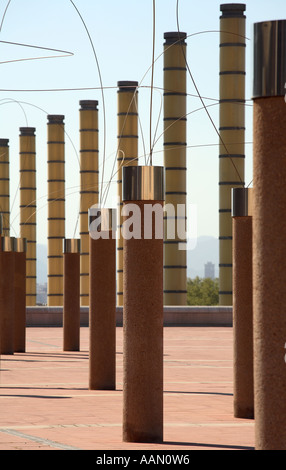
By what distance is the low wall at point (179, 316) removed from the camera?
3222 cm

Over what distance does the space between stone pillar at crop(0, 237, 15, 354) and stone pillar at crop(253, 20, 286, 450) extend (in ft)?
49.5

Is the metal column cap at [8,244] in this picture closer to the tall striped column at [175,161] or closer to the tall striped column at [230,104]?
the tall striped column at [230,104]

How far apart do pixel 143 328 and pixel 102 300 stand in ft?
15.1

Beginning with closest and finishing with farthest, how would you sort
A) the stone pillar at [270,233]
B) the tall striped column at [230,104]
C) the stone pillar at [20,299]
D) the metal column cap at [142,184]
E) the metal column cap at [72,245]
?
the stone pillar at [270,233] → the metal column cap at [142,184] → the metal column cap at [72,245] → the stone pillar at [20,299] → the tall striped column at [230,104]

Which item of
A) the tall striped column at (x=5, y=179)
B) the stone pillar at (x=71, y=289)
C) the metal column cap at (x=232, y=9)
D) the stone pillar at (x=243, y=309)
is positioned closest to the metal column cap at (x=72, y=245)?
the stone pillar at (x=71, y=289)

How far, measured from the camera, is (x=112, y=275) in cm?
1405

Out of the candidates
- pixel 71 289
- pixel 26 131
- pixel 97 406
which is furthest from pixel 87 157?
pixel 97 406

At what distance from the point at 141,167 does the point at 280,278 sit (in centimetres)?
355

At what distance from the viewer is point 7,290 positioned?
21.1 m

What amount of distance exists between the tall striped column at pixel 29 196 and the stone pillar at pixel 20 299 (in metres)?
19.0

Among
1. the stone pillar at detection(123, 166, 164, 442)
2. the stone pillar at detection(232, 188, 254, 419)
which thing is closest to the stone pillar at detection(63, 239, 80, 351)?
the stone pillar at detection(232, 188, 254, 419)

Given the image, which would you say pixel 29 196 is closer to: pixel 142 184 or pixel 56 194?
pixel 56 194
